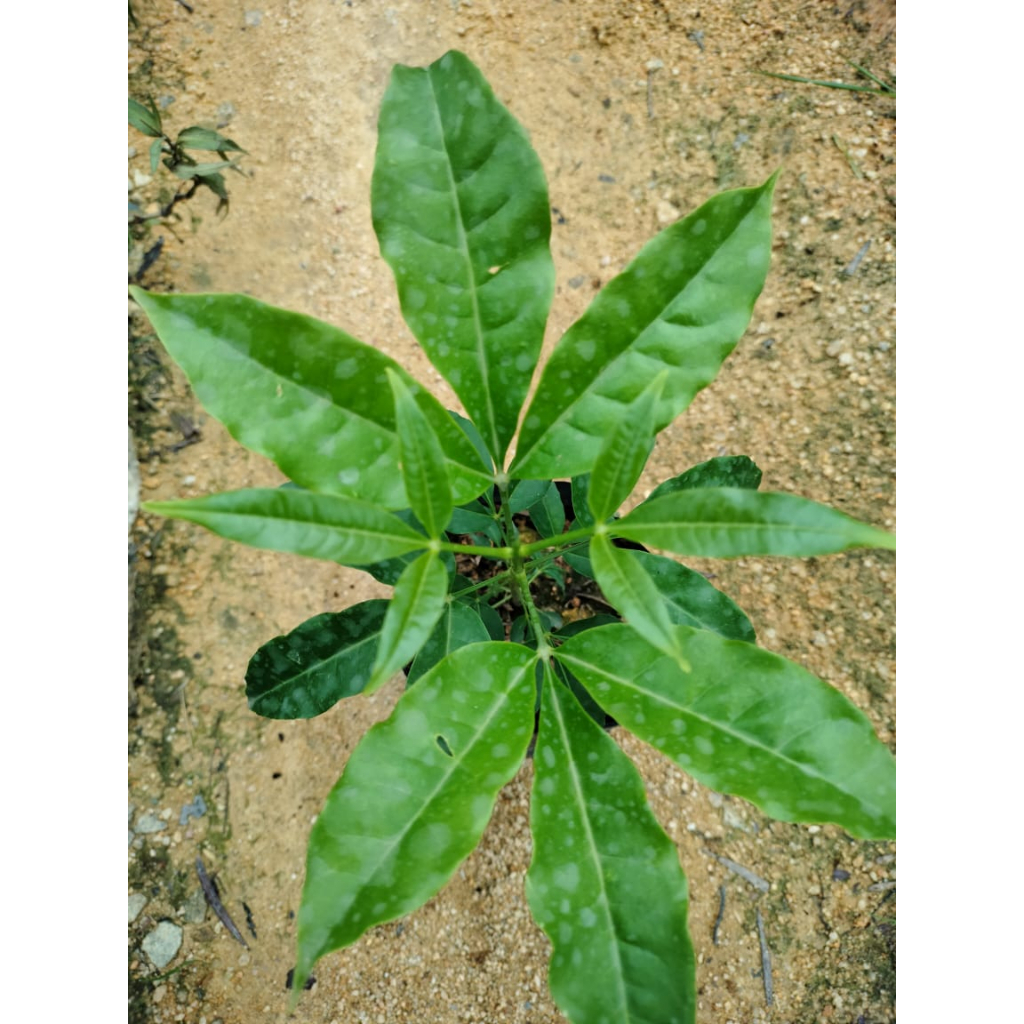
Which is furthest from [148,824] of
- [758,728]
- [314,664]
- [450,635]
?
[758,728]

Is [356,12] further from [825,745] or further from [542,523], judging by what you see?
[825,745]

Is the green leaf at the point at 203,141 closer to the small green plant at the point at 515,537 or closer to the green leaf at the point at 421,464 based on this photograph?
the small green plant at the point at 515,537

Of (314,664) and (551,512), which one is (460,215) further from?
(314,664)

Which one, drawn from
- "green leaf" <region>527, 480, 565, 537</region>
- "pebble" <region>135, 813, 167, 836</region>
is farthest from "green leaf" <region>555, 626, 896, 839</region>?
"pebble" <region>135, 813, 167, 836</region>

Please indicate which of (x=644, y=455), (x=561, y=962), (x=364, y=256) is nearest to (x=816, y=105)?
(x=364, y=256)

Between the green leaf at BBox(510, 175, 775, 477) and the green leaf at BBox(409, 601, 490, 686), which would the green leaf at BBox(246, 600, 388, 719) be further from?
the green leaf at BBox(510, 175, 775, 477)
